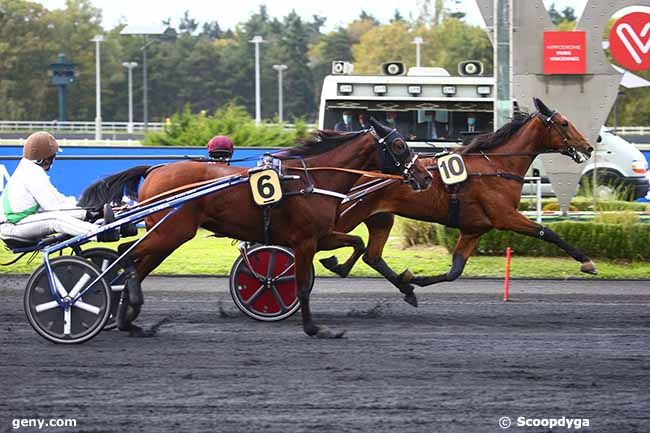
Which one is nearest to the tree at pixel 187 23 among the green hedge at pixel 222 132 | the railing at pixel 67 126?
the railing at pixel 67 126

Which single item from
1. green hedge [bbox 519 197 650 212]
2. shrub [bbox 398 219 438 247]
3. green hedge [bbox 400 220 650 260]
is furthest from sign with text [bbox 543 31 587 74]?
shrub [bbox 398 219 438 247]

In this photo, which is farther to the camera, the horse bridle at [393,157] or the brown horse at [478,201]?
the brown horse at [478,201]

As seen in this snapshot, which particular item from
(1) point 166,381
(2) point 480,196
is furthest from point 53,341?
(2) point 480,196

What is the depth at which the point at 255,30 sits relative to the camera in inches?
3236

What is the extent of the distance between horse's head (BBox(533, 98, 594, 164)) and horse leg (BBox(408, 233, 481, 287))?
1235 millimetres

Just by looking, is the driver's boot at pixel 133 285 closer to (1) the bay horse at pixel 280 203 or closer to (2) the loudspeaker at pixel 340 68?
(1) the bay horse at pixel 280 203

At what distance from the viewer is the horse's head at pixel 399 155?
879 cm

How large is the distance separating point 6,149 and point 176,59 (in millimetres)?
51083

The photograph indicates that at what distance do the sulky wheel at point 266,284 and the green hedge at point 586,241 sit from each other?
14.8 ft

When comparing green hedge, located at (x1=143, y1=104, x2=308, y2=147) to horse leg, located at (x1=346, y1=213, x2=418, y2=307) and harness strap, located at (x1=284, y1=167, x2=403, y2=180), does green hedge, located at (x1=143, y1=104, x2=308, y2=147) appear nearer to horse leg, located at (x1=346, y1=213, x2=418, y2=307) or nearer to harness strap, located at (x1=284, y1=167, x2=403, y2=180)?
horse leg, located at (x1=346, y1=213, x2=418, y2=307)

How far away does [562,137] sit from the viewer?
1046 centimetres

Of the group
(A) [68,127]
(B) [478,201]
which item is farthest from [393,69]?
(A) [68,127]

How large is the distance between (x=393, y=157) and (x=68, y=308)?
2829 millimetres

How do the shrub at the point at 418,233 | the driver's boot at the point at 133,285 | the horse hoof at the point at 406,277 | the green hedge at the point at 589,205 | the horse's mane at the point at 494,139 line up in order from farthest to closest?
the green hedge at the point at 589,205 → the shrub at the point at 418,233 → the horse's mane at the point at 494,139 → the horse hoof at the point at 406,277 → the driver's boot at the point at 133,285
